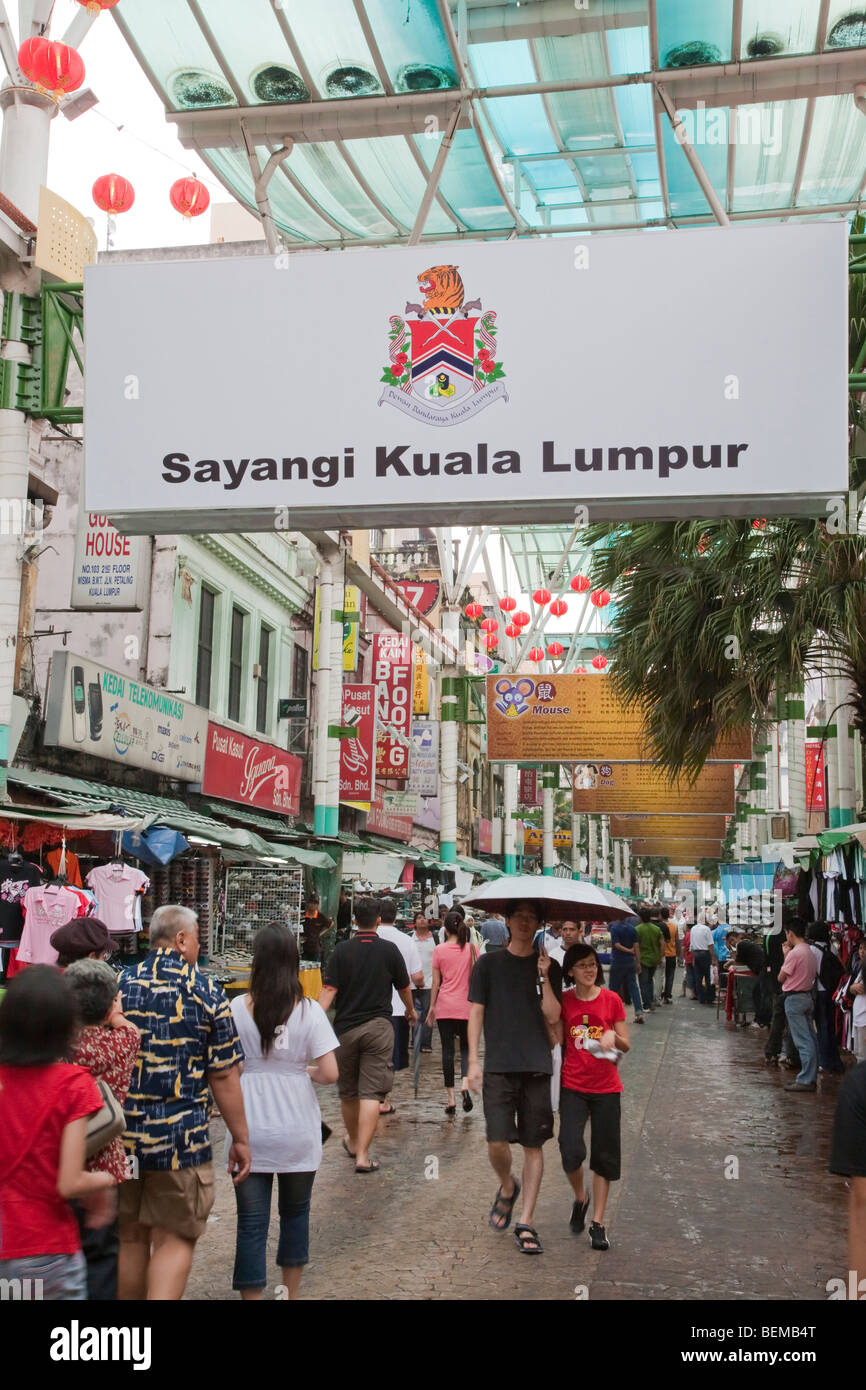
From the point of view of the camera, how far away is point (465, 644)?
60156mm

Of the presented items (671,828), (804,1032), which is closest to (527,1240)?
(804,1032)

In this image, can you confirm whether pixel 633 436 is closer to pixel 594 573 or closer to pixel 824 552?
pixel 824 552

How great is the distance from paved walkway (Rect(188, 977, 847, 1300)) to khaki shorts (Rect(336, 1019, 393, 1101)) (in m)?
0.64

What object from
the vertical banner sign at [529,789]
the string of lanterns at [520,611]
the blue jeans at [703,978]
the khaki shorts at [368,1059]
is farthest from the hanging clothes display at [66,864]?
the vertical banner sign at [529,789]

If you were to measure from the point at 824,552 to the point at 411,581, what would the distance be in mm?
34258

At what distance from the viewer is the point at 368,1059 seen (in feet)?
30.4

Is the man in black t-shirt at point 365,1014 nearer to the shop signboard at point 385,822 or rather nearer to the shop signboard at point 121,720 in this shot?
the shop signboard at point 121,720

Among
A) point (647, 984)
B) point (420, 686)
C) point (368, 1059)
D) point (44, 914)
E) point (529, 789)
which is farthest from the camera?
point (529, 789)

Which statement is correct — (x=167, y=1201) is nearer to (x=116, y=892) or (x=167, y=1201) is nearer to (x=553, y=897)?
(x=553, y=897)

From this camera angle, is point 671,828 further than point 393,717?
Yes

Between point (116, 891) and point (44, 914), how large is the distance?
1.79 meters

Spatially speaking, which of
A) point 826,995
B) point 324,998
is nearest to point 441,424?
point 324,998

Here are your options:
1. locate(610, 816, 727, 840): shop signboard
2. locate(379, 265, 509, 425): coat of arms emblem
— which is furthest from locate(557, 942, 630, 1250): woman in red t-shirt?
locate(610, 816, 727, 840): shop signboard

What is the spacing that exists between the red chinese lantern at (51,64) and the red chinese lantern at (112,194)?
2.81 m
